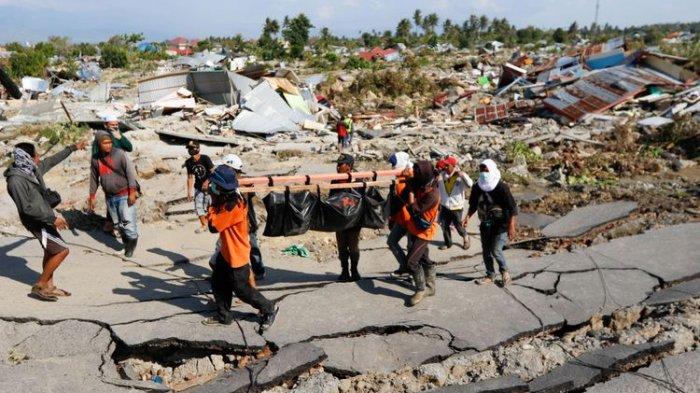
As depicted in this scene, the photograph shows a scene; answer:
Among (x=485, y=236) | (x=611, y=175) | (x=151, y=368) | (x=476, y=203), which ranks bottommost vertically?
(x=611, y=175)

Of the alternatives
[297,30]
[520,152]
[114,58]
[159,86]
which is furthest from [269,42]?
[520,152]

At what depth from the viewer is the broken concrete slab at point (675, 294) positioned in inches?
206

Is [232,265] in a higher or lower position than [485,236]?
higher

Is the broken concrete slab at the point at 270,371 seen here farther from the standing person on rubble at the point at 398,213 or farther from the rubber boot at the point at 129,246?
the rubber boot at the point at 129,246

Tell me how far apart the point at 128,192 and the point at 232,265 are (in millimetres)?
2577

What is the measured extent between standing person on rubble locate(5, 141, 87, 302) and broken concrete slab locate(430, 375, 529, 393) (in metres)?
3.70

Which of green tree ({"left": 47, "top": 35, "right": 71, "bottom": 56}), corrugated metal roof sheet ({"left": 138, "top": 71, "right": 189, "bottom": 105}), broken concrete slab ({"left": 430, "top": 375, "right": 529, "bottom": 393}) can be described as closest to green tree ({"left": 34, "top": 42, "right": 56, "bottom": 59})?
green tree ({"left": 47, "top": 35, "right": 71, "bottom": 56})

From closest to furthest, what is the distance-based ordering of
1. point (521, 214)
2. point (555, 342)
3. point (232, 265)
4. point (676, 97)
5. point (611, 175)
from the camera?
point (232, 265) → point (555, 342) → point (521, 214) → point (611, 175) → point (676, 97)

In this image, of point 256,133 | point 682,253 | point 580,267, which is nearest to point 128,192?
point 580,267

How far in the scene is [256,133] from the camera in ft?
50.1

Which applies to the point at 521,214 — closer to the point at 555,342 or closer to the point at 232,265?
the point at 555,342

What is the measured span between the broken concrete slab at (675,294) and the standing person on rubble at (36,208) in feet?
19.0

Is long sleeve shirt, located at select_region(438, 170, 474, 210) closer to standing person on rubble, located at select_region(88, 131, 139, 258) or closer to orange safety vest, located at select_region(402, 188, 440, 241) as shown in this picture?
orange safety vest, located at select_region(402, 188, 440, 241)

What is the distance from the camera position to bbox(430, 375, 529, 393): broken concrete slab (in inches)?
152
